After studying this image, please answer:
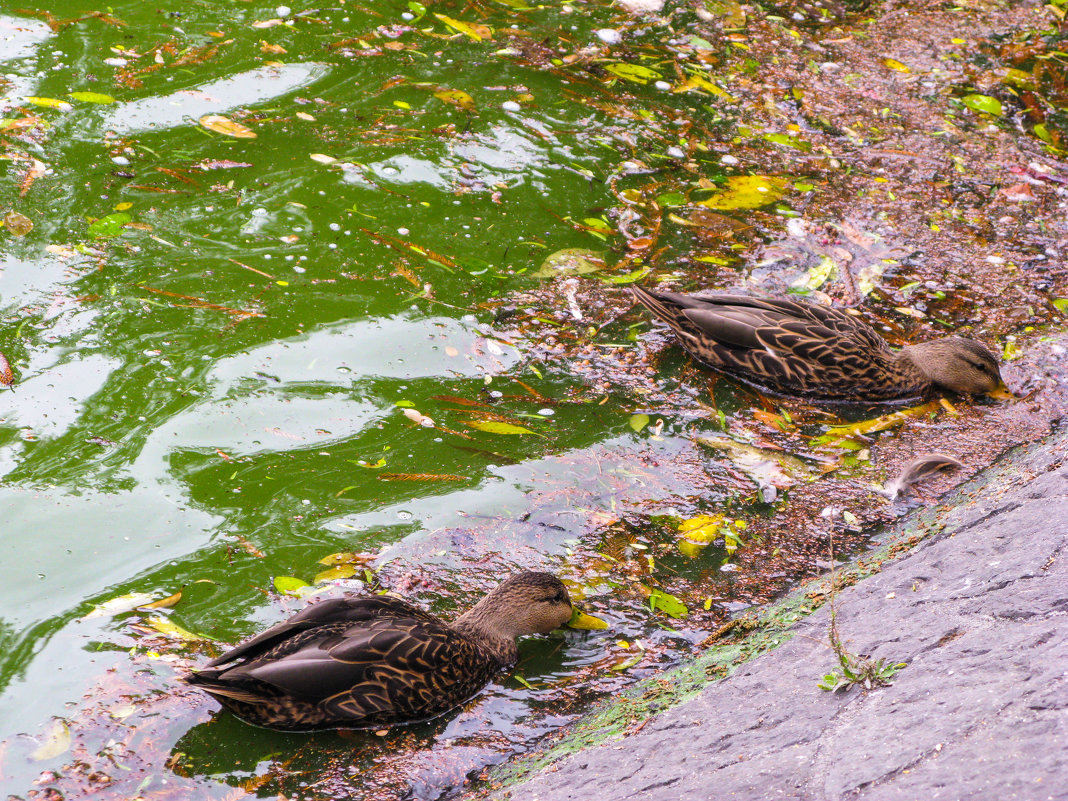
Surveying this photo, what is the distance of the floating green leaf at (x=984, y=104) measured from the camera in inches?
385

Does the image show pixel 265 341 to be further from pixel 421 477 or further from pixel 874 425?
pixel 874 425

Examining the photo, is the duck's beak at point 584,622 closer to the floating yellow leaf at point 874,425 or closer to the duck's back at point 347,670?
the duck's back at point 347,670

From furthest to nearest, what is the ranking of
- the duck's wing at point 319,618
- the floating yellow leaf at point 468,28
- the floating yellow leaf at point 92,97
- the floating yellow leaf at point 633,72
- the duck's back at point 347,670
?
the floating yellow leaf at point 468,28, the floating yellow leaf at point 633,72, the floating yellow leaf at point 92,97, the duck's wing at point 319,618, the duck's back at point 347,670

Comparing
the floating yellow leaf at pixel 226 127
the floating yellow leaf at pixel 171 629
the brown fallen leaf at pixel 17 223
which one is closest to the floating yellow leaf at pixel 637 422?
the floating yellow leaf at pixel 171 629

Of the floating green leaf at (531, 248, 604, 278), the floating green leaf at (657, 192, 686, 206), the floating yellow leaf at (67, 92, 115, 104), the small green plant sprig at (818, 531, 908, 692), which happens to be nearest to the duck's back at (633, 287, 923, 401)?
the floating green leaf at (531, 248, 604, 278)

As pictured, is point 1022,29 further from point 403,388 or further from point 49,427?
point 49,427

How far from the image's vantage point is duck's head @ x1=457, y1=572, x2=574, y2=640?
4.66 m

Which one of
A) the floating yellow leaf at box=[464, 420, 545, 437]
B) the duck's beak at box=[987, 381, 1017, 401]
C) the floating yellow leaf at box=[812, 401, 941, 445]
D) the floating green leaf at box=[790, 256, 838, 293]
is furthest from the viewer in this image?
the floating green leaf at box=[790, 256, 838, 293]

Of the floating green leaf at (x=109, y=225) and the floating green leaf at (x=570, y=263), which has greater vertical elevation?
the floating green leaf at (x=109, y=225)

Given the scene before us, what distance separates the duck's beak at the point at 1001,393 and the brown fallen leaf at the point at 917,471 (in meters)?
0.92

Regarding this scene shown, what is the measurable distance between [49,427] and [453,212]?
137 inches

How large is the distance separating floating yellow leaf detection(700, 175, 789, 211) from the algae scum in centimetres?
3

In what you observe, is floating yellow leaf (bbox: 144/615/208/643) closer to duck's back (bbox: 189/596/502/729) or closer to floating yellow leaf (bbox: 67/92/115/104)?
Answer: duck's back (bbox: 189/596/502/729)

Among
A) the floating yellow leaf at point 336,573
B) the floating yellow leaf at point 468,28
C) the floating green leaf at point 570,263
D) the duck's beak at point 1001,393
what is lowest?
the floating yellow leaf at point 336,573
